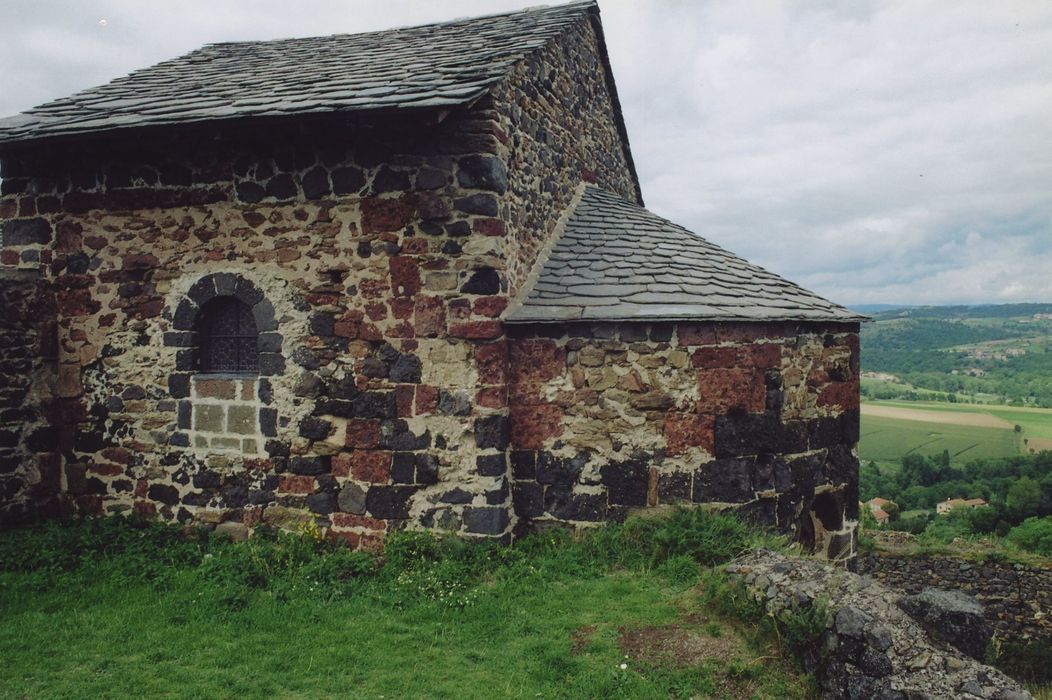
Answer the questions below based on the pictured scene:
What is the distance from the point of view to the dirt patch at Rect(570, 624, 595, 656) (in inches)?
183

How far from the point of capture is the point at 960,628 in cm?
437

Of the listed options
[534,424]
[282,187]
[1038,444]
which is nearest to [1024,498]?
[1038,444]

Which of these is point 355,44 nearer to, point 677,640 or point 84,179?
point 84,179

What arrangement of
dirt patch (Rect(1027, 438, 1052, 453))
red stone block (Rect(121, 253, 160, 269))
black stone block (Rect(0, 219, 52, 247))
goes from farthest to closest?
1. dirt patch (Rect(1027, 438, 1052, 453))
2. black stone block (Rect(0, 219, 52, 247))
3. red stone block (Rect(121, 253, 160, 269))

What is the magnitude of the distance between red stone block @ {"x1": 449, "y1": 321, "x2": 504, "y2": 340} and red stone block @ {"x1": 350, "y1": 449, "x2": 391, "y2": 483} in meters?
1.38

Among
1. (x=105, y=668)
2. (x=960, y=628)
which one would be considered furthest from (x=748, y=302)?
(x=105, y=668)

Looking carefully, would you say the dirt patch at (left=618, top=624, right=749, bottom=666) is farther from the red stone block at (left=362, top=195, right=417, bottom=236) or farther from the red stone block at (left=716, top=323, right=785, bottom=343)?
the red stone block at (left=362, top=195, right=417, bottom=236)

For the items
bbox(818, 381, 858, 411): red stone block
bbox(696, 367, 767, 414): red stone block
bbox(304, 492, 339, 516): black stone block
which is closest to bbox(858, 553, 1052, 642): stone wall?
bbox(818, 381, 858, 411): red stone block

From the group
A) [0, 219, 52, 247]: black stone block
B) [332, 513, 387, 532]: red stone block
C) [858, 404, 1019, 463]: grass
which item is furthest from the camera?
[858, 404, 1019, 463]: grass

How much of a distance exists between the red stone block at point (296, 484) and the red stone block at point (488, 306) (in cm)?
238

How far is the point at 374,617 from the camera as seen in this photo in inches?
206

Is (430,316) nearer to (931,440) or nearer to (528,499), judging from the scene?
(528,499)

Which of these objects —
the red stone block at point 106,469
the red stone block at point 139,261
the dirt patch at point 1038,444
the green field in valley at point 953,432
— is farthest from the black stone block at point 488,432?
the dirt patch at point 1038,444

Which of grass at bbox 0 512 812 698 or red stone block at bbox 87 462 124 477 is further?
red stone block at bbox 87 462 124 477
